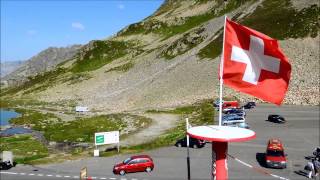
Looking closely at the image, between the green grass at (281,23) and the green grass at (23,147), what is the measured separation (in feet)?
244

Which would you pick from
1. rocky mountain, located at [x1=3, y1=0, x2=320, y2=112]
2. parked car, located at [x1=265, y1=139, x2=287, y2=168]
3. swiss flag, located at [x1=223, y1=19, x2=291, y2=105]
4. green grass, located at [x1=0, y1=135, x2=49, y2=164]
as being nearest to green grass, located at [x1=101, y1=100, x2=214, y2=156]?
rocky mountain, located at [x1=3, y1=0, x2=320, y2=112]

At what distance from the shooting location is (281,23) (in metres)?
149

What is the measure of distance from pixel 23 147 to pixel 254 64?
69.1 m

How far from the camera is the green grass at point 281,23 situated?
140 m

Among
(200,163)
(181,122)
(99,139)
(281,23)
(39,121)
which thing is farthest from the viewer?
(281,23)

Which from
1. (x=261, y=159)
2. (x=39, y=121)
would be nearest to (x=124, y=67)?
(x=39, y=121)

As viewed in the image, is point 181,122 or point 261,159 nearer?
point 261,159

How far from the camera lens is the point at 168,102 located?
12600cm

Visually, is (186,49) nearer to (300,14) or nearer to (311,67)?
(300,14)

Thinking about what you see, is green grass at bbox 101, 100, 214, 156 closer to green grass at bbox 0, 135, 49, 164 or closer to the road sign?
the road sign

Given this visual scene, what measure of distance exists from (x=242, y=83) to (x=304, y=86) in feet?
340

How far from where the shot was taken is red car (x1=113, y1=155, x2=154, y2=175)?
51.1 m

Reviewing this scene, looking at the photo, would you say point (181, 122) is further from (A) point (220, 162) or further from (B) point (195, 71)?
(A) point (220, 162)

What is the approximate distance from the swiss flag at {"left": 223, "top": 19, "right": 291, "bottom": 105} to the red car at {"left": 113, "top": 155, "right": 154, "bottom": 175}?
1404 inches
